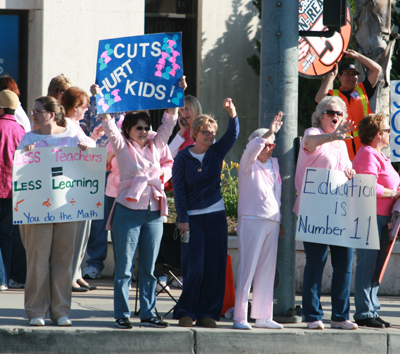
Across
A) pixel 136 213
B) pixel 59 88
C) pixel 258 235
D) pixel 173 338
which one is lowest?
pixel 173 338

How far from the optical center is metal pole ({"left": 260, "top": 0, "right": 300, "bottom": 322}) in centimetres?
651

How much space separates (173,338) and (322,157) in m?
2.12

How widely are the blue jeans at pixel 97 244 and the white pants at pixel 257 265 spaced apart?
109 inches

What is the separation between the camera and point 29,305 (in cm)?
575

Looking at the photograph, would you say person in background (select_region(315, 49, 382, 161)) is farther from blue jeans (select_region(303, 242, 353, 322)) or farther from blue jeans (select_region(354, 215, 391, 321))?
blue jeans (select_region(303, 242, 353, 322))

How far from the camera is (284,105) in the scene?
6.55 m

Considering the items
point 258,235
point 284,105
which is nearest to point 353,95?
point 284,105

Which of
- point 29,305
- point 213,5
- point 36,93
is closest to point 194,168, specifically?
point 29,305

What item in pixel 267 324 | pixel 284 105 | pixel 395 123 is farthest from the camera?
pixel 395 123

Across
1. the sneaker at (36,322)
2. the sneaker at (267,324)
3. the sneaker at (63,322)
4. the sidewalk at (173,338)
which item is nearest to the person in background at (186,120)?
the sidewalk at (173,338)

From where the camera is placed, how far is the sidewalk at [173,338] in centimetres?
555

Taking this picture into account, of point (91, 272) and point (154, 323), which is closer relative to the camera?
point (154, 323)

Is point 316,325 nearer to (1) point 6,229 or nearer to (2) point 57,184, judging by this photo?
(2) point 57,184

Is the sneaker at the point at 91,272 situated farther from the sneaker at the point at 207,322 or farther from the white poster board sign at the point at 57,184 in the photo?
the sneaker at the point at 207,322
